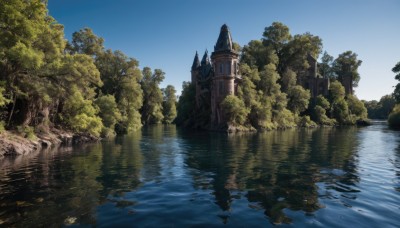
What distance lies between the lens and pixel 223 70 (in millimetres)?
58812

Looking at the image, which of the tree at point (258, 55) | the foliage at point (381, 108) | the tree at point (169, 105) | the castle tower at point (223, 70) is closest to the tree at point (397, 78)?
the tree at point (258, 55)

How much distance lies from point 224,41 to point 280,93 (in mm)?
22282

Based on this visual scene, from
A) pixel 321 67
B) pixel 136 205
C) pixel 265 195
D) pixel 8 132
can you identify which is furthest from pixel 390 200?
pixel 321 67

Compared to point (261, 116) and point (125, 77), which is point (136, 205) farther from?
point (261, 116)

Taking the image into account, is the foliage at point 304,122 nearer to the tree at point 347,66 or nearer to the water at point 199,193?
the tree at point 347,66

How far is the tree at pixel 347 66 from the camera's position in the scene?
104562 millimetres

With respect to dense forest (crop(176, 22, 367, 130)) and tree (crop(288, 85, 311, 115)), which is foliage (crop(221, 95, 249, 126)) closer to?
dense forest (crop(176, 22, 367, 130))

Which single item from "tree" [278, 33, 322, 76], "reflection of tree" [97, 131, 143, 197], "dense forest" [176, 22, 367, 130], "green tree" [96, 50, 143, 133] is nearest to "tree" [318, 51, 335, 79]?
"dense forest" [176, 22, 367, 130]

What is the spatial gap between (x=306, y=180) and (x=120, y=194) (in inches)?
390

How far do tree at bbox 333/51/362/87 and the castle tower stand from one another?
67.7 meters

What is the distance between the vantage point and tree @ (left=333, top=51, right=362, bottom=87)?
105 metres

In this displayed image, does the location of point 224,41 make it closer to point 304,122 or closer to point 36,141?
point 304,122

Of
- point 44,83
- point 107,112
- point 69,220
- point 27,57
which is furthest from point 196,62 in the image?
point 69,220

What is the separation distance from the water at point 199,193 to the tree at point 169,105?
97.5 meters
